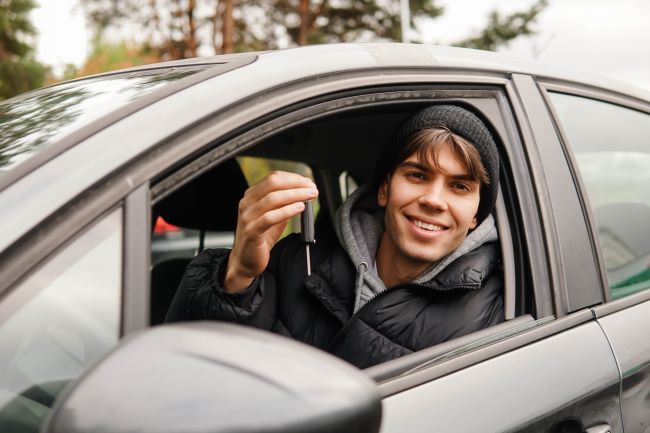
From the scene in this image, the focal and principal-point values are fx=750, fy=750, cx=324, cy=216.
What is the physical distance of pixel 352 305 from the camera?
2.00 meters

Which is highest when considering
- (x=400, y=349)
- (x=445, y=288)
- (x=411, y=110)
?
(x=411, y=110)

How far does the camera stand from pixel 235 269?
180cm

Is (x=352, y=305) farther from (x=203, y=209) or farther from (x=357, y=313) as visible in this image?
(x=203, y=209)

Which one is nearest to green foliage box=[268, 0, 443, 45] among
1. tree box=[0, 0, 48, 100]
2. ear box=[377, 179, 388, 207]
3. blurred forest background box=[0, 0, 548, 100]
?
blurred forest background box=[0, 0, 548, 100]

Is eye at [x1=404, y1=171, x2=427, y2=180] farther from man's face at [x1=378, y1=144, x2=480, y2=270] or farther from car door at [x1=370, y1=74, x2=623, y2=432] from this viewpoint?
car door at [x1=370, y1=74, x2=623, y2=432]

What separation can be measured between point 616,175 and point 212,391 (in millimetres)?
1789

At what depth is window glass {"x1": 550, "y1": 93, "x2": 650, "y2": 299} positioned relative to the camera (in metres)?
1.99

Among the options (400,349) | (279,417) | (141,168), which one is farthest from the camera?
(400,349)

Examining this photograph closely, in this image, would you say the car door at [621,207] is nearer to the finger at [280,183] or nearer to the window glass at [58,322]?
the finger at [280,183]

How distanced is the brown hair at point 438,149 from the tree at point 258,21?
608 inches

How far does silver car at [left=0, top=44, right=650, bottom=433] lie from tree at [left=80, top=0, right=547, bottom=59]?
51.3ft

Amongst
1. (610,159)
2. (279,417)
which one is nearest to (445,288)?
(610,159)

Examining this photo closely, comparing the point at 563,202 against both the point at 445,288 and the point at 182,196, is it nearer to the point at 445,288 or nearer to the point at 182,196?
the point at 445,288

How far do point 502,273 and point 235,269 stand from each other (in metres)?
0.68
